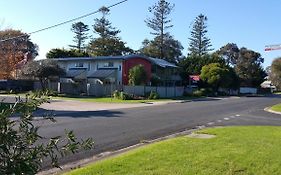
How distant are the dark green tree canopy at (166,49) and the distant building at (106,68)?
29.1 m

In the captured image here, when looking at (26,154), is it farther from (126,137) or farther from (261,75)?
(261,75)

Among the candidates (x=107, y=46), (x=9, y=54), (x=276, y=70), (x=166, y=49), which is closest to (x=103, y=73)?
(x=9, y=54)

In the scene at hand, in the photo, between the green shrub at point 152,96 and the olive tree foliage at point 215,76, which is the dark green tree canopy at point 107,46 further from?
the green shrub at point 152,96

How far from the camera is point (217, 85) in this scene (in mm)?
77875

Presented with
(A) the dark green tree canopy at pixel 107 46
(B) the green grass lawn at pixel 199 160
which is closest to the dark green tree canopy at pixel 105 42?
(A) the dark green tree canopy at pixel 107 46

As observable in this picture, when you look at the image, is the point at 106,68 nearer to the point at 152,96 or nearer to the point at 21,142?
the point at 152,96

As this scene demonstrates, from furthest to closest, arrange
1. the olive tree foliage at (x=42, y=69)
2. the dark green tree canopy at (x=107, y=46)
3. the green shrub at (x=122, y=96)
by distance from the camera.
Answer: the dark green tree canopy at (x=107, y=46) < the olive tree foliage at (x=42, y=69) < the green shrub at (x=122, y=96)

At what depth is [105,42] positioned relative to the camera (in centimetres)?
10044

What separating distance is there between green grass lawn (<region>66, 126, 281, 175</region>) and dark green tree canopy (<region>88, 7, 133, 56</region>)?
87629 mm

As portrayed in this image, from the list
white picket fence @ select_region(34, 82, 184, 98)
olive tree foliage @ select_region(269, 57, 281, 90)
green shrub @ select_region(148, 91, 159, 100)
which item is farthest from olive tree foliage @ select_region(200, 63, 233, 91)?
olive tree foliage @ select_region(269, 57, 281, 90)

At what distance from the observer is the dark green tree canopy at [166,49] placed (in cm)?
10069

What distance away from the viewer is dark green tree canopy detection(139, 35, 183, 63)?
101m

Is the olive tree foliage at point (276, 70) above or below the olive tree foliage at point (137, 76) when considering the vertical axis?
above

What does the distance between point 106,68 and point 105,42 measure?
124 ft
